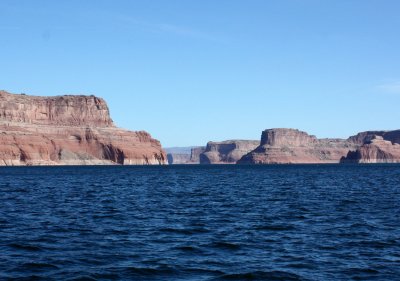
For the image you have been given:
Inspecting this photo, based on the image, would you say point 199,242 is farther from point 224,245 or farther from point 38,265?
point 38,265

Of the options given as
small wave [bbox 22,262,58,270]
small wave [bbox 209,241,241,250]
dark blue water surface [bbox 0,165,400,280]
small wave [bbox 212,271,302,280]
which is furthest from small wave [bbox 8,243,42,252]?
small wave [bbox 212,271,302,280]

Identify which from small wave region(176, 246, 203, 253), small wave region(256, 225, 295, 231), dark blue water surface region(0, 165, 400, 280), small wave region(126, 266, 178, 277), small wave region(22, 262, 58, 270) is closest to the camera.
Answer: small wave region(126, 266, 178, 277)

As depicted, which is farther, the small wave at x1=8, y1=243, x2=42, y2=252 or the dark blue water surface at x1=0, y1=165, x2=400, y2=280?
the small wave at x1=8, y1=243, x2=42, y2=252

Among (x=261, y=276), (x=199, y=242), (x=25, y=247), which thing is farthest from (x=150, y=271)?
(x=25, y=247)

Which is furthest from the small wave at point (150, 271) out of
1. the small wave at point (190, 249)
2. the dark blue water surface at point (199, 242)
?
the small wave at point (190, 249)

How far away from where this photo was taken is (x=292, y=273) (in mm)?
19500

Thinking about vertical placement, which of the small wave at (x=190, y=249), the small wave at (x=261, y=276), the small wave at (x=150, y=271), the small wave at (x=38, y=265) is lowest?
the small wave at (x=261, y=276)

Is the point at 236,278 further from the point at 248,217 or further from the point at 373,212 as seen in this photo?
the point at 373,212

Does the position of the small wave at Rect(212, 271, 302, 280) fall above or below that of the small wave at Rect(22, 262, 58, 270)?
below

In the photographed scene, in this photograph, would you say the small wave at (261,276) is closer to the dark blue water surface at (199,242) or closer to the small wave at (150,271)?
the dark blue water surface at (199,242)

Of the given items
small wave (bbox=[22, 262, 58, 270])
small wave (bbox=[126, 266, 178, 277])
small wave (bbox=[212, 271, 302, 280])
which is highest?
small wave (bbox=[22, 262, 58, 270])

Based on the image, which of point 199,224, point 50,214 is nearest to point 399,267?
point 199,224

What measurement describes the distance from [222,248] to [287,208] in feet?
56.5

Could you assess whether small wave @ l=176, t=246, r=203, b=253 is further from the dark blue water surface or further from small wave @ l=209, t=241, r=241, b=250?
small wave @ l=209, t=241, r=241, b=250
